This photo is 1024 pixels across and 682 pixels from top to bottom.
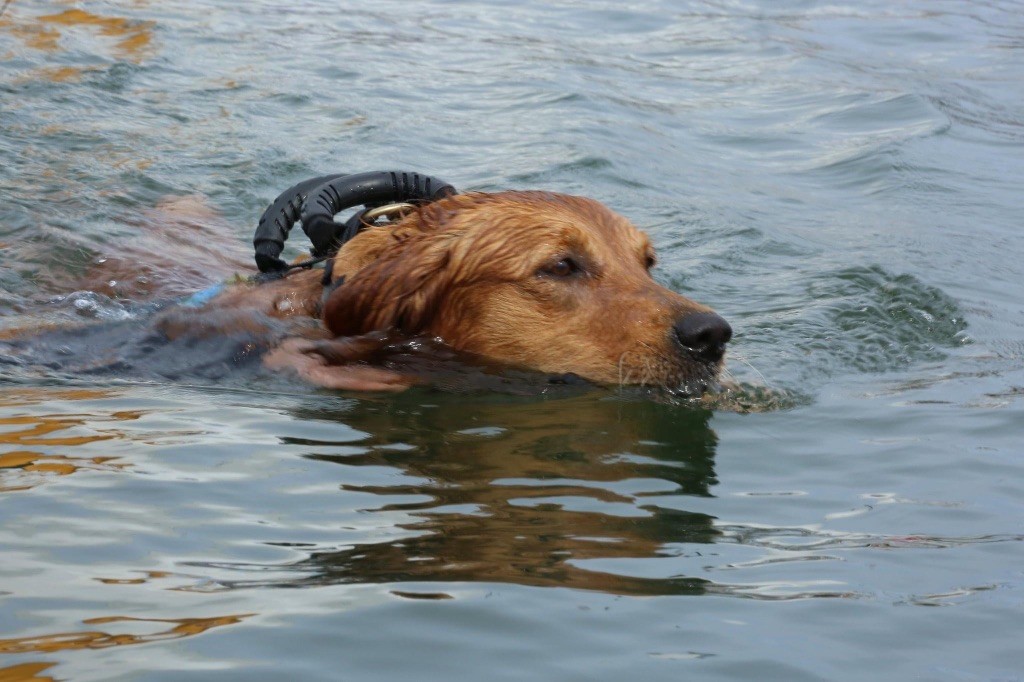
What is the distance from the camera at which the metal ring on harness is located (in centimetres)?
647

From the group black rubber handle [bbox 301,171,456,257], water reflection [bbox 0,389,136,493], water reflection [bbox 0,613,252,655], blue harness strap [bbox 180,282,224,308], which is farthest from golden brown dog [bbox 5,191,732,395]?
water reflection [bbox 0,613,252,655]

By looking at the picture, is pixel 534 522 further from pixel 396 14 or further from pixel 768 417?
pixel 396 14

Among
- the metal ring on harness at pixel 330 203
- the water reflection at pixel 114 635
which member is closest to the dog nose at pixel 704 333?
the metal ring on harness at pixel 330 203

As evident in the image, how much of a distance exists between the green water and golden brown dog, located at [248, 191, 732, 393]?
0.65ft

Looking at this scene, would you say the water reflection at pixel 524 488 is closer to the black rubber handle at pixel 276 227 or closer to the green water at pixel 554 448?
the green water at pixel 554 448

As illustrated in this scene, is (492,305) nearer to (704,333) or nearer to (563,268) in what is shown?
(563,268)

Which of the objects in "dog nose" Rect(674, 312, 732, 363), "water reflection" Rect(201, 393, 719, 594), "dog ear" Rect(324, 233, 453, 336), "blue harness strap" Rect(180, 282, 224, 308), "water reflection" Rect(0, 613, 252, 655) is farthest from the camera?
"blue harness strap" Rect(180, 282, 224, 308)

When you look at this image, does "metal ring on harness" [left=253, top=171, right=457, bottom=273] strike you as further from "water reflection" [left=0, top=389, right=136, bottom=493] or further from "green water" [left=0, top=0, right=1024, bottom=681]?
"water reflection" [left=0, top=389, right=136, bottom=493]

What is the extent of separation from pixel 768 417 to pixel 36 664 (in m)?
3.36

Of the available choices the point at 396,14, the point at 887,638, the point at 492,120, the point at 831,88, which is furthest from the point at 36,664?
the point at 396,14

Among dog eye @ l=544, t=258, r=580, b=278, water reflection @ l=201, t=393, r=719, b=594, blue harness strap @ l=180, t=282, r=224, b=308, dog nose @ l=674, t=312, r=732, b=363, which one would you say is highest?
dog eye @ l=544, t=258, r=580, b=278

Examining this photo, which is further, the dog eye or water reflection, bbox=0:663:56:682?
the dog eye

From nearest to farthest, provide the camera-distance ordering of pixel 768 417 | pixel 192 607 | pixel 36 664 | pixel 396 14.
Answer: pixel 36 664, pixel 192 607, pixel 768 417, pixel 396 14

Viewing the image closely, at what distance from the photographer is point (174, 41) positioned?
14.3m
